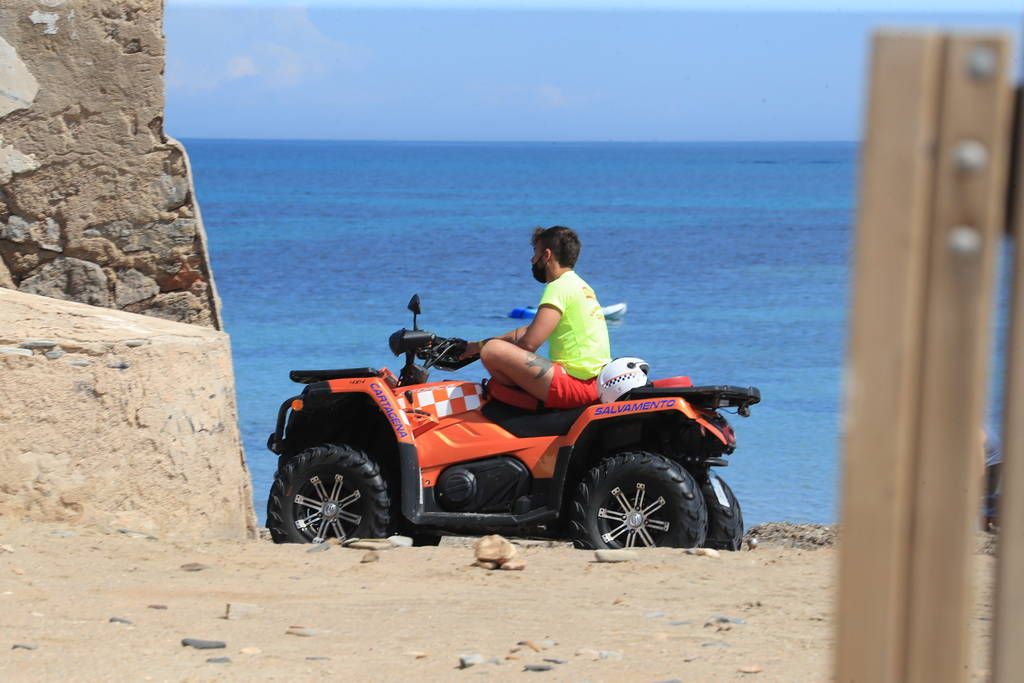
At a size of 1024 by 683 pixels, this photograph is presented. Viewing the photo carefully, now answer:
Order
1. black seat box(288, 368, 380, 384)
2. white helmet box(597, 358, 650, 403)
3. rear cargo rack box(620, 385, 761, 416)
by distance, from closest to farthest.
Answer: rear cargo rack box(620, 385, 761, 416) < white helmet box(597, 358, 650, 403) < black seat box(288, 368, 380, 384)

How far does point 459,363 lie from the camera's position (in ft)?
21.9

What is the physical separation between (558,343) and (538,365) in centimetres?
16

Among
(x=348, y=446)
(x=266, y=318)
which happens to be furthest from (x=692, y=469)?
(x=266, y=318)

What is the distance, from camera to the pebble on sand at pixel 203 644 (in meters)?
4.32

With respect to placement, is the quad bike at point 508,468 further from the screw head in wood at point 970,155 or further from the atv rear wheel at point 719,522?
the screw head in wood at point 970,155

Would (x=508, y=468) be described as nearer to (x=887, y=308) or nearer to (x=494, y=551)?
(x=494, y=551)

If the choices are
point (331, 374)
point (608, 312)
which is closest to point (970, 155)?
point (331, 374)

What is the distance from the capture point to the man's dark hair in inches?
258

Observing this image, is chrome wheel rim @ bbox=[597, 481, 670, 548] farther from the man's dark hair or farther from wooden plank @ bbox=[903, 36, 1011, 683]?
wooden plank @ bbox=[903, 36, 1011, 683]

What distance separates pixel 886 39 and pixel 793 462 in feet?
35.9

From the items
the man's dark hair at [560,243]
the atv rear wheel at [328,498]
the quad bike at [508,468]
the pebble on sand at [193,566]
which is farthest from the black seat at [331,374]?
the pebble on sand at [193,566]

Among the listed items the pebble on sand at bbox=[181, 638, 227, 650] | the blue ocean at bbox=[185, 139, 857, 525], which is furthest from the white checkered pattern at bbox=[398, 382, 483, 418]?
the pebble on sand at bbox=[181, 638, 227, 650]

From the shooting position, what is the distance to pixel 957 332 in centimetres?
164

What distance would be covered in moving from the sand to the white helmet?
74 centimetres
